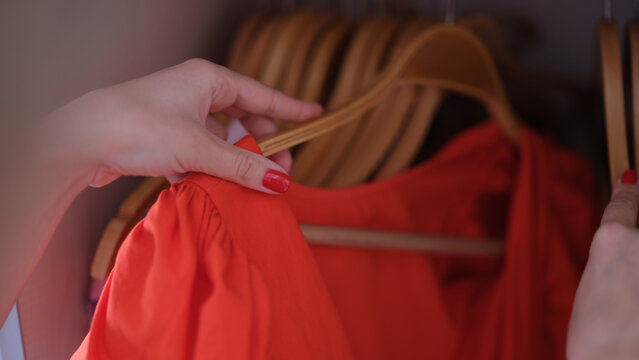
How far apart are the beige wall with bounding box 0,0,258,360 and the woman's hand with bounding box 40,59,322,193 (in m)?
0.05

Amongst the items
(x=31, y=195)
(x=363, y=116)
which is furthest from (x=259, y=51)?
(x=31, y=195)

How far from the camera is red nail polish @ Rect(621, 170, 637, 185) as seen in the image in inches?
18.6

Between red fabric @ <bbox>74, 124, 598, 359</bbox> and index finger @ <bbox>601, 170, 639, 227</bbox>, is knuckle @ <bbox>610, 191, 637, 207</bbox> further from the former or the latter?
red fabric @ <bbox>74, 124, 598, 359</bbox>

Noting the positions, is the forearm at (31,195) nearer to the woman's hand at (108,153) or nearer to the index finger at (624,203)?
the woman's hand at (108,153)

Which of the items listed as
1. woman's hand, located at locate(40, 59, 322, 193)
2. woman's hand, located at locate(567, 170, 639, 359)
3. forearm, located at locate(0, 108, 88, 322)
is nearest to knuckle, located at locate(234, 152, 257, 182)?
woman's hand, located at locate(40, 59, 322, 193)

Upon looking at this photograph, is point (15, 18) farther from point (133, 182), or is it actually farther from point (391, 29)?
point (391, 29)

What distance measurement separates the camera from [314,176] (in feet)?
2.05

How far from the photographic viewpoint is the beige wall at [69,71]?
16.5 inches

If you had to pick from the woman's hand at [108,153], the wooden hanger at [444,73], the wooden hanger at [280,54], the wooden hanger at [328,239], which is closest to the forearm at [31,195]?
the woman's hand at [108,153]

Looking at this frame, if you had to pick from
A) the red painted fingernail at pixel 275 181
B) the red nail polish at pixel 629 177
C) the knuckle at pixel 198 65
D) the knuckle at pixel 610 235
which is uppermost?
the knuckle at pixel 198 65

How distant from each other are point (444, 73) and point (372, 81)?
15 cm

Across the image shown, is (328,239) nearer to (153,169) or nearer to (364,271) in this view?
(364,271)

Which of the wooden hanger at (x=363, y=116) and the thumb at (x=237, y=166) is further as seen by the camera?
the wooden hanger at (x=363, y=116)

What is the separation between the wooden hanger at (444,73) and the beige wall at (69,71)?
0.77 feet
